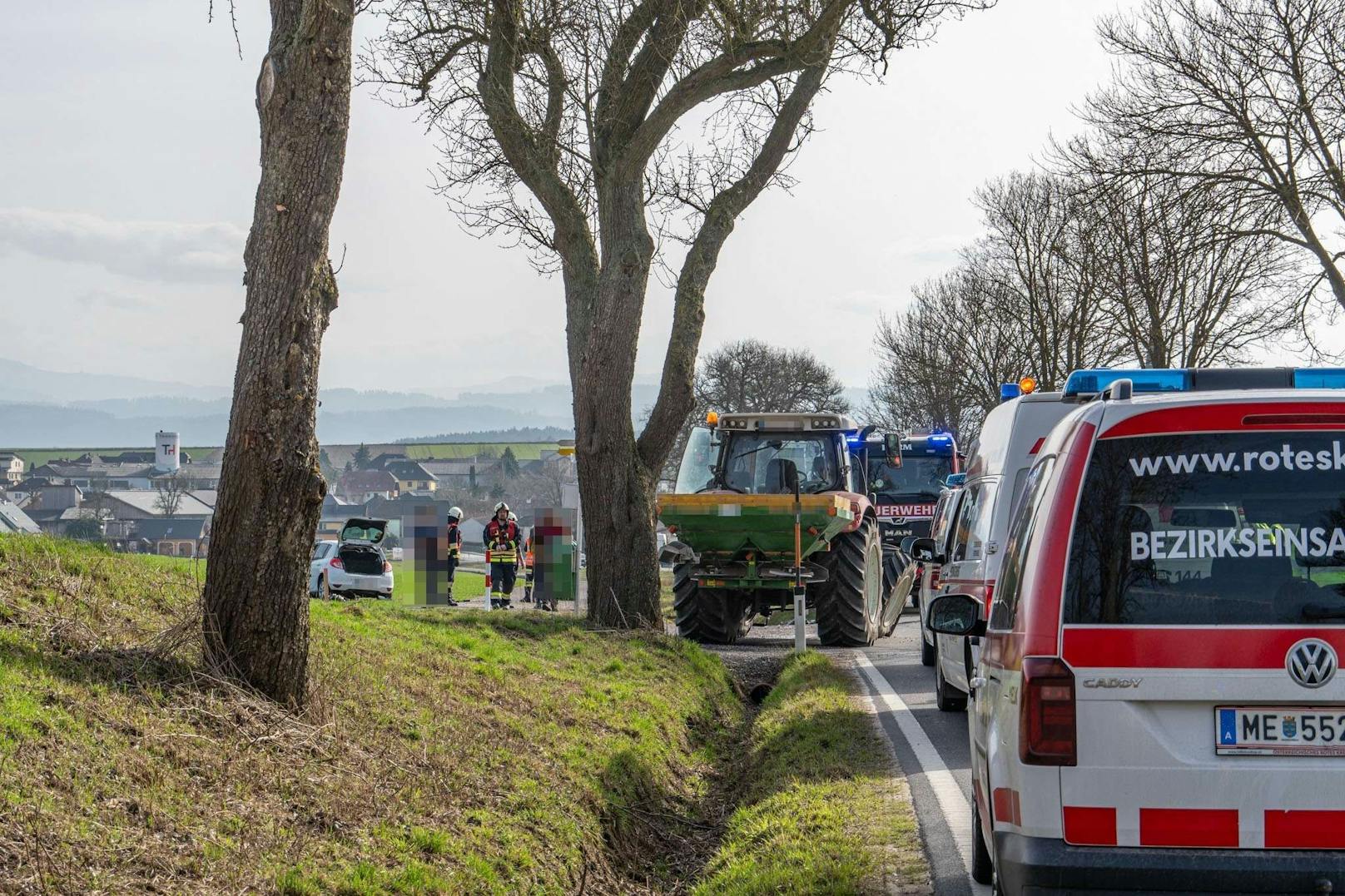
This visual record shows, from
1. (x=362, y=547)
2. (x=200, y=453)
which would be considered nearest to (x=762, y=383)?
(x=362, y=547)

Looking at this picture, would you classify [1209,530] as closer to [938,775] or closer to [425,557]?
[938,775]

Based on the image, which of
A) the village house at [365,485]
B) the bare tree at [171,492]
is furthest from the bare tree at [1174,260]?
the village house at [365,485]

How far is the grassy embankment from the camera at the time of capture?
559 centimetres

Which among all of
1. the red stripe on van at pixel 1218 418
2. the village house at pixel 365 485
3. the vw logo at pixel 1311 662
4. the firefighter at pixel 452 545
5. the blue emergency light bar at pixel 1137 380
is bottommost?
the village house at pixel 365 485

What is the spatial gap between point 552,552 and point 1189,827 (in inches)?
744

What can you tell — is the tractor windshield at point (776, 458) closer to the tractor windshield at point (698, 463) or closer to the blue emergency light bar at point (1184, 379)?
the tractor windshield at point (698, 463)

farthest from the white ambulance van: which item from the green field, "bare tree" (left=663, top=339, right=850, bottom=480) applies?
the green field

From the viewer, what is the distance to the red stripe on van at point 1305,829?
13.2 ft

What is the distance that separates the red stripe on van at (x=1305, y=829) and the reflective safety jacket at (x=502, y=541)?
2019cm

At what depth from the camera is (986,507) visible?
10.3m

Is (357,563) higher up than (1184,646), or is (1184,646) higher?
(1184,646)

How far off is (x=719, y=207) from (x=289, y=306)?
9100 mm

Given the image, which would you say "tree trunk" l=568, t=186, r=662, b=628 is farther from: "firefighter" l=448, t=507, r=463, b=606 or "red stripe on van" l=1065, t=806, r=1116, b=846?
"red stripe on van" l=1065, t=806, r=1116, b=846

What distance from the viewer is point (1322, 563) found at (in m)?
4.16
